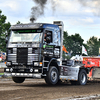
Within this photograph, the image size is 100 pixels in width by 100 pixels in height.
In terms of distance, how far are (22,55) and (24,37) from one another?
996mm

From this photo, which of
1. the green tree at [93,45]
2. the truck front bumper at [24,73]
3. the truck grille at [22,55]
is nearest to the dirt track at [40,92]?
the truck front bumper at [24,73]

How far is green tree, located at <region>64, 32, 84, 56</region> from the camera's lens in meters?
140

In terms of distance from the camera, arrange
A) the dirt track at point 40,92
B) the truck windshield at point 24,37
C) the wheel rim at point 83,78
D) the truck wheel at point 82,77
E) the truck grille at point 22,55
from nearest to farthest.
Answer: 1. the dirt track at point 40,92
2. the truck windshield at point 24,37
3. the truck grille at point 22,55
4. the truck wheel at point 82,77
5. the wheel rim at point 83,78

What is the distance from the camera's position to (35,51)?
51.9 ft

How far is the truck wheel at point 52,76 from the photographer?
16.1 meters

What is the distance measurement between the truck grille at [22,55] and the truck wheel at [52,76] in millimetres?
1461

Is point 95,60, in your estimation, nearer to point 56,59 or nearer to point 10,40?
point 56,59

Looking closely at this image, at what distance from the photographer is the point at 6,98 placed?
10.5 metres

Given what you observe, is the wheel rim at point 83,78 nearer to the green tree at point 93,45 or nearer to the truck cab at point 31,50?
the truck cab at point 31,50

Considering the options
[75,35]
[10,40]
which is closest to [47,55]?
[10,40]

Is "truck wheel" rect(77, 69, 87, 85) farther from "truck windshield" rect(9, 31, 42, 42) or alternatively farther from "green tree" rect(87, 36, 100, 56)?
"green tree" rect(87, 36, 100, 56)

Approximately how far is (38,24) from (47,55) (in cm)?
176

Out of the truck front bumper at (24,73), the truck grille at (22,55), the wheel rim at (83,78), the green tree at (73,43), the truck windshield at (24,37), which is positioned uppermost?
the green tree at (73,43)

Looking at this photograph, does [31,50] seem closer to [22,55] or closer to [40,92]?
[22,55]
